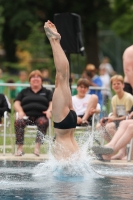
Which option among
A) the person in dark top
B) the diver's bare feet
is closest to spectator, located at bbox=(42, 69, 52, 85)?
the person in dark top

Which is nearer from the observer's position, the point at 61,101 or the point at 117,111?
the point at 61,101

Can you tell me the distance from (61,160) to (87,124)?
354 cm

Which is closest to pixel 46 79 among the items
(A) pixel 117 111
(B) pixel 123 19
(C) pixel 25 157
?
(A) pixel 117 111

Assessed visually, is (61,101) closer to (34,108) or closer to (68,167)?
(68,167)

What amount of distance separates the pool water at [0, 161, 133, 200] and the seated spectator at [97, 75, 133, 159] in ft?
5.36

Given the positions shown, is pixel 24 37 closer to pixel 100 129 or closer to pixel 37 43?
pixel 37 43

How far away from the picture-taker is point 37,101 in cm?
1424

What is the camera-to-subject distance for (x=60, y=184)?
9.74 meters

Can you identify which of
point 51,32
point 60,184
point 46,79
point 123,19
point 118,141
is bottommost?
point 60,184

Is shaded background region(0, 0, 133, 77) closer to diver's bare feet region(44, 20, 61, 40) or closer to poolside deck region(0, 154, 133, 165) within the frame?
poolside deck region(0, 154, 133, 165)

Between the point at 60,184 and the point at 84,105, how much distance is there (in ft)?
15.7

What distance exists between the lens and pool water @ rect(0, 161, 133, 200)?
346 inches

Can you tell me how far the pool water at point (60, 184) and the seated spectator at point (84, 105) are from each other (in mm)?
2228

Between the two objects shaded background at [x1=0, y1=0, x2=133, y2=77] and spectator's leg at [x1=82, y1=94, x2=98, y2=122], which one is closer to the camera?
spectator's leg at [x1=82, y1=94, x2=98, y2=122]
